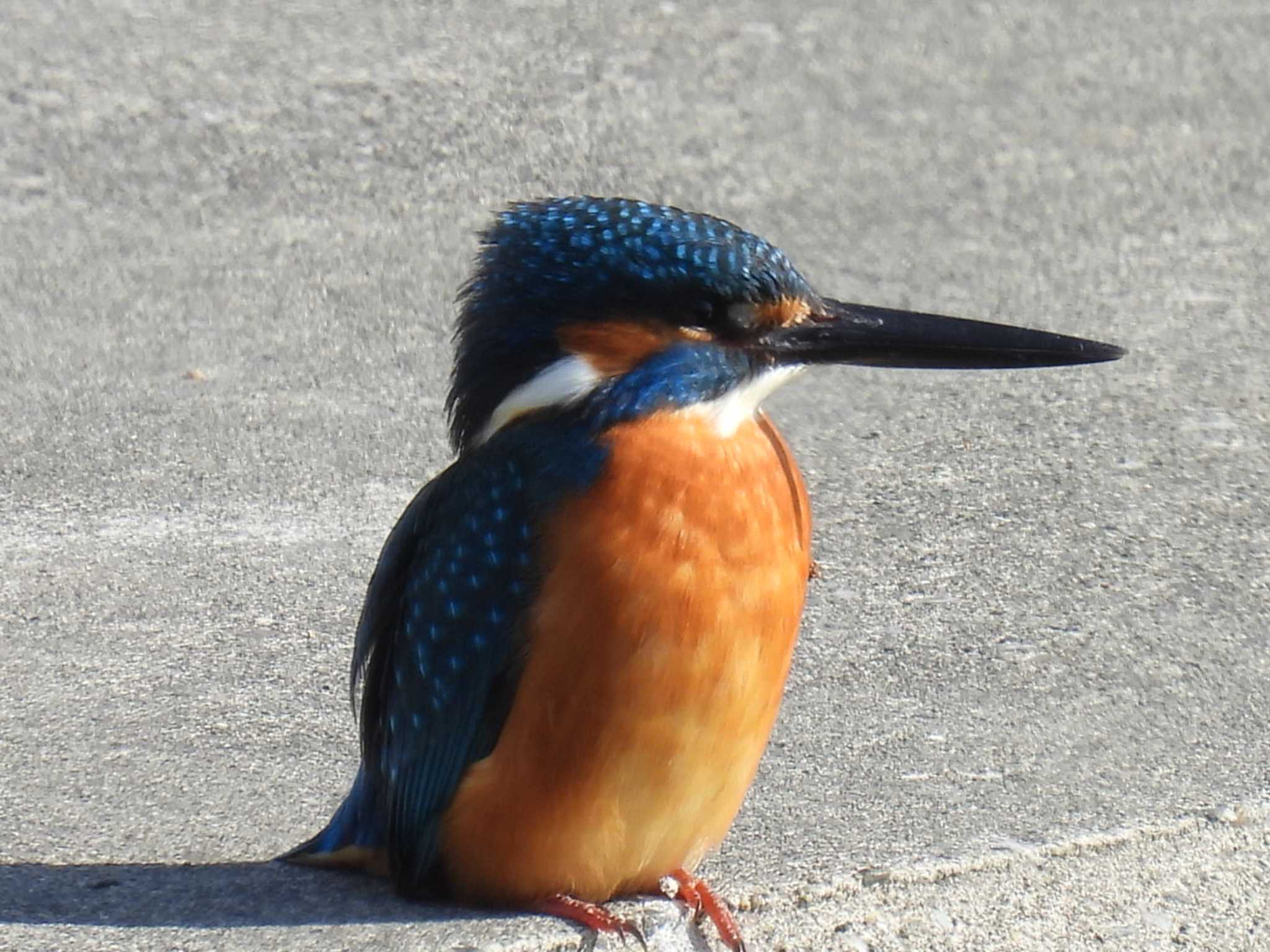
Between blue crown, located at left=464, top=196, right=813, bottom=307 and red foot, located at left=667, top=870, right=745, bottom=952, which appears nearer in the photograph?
blue crown, located at left=464, top=196, right=813, bottom=307

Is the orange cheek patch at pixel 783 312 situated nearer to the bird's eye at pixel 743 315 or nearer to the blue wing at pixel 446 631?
the bird's eye at pixel 743 315

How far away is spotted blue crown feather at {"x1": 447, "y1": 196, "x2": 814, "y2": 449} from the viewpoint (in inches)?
98.3

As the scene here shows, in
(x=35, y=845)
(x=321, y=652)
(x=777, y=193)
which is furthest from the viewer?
(x=777, y=193)

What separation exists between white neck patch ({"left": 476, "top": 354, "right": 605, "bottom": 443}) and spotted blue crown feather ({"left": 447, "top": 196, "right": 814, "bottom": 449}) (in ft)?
0.04

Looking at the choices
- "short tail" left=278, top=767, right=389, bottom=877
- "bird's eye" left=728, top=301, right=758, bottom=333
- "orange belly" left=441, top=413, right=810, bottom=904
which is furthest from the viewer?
"short tail" left=278, top=767, right=389, bottom=877

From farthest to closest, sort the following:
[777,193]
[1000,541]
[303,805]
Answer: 1. [777,193]
2. [1000,541]
3. [303,805]

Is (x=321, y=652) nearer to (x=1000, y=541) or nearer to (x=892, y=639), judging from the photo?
(x=892, y=639)

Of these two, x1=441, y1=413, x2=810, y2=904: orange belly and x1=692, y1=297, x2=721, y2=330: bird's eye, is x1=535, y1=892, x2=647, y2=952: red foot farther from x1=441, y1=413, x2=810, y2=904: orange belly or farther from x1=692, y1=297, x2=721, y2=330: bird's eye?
x1=692, y1=297, x2=721, y2=330: bird's eye

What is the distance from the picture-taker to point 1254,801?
9.77 feet

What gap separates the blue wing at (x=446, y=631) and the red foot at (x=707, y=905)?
350mm

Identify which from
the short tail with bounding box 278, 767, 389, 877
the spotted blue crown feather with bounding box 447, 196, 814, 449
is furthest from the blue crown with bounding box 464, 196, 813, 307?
the short tail with bounding box 278, 767, 389, 877

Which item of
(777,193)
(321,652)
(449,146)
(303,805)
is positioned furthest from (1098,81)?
(303,805)

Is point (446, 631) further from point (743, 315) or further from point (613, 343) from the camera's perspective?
point (743, 315)

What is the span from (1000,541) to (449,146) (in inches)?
119
